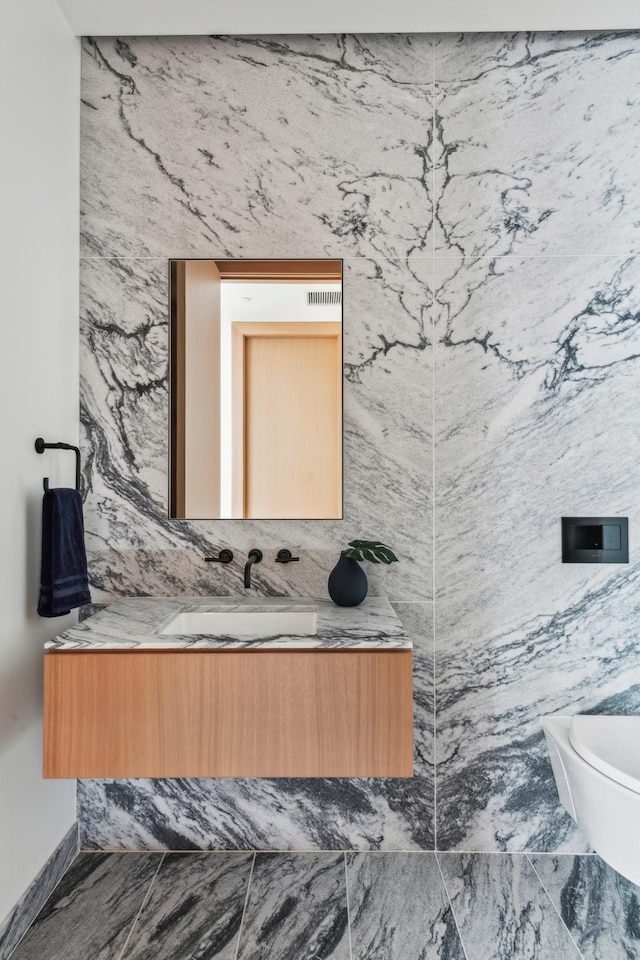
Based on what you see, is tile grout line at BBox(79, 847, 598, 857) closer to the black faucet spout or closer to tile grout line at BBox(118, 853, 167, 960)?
tile grout line at BBox(118, 853, 167, 960)

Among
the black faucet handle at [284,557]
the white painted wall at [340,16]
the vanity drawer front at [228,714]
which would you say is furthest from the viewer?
the black faucet handle at [284,557]

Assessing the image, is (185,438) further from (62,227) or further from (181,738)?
(181,738)

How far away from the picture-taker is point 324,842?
1.88 m

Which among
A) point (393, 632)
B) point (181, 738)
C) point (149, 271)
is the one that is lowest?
A: point (181, 738)

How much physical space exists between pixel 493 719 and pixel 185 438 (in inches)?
51.6

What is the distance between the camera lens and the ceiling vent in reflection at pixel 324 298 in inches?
75.1

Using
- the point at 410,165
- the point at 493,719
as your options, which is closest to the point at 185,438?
the point at 410,165

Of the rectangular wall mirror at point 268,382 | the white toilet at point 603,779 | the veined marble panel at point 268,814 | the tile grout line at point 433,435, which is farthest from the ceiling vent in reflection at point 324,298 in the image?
the white toilet at point 603,779

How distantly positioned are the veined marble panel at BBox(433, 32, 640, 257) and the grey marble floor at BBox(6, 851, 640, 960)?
6.14 ft

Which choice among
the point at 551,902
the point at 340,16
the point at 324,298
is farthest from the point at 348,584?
the point at 340,16

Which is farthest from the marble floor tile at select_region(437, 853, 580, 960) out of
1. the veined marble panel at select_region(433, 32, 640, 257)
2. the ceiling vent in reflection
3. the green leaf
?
the veined marble panel at select_region(433, 32, 640, 257)

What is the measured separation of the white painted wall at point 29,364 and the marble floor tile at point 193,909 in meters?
0.33

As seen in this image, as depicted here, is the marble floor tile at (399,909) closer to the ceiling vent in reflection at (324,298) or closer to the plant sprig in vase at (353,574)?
the plant sprig in vase at (353,574)

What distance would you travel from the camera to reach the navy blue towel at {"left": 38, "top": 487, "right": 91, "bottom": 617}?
1582mm
